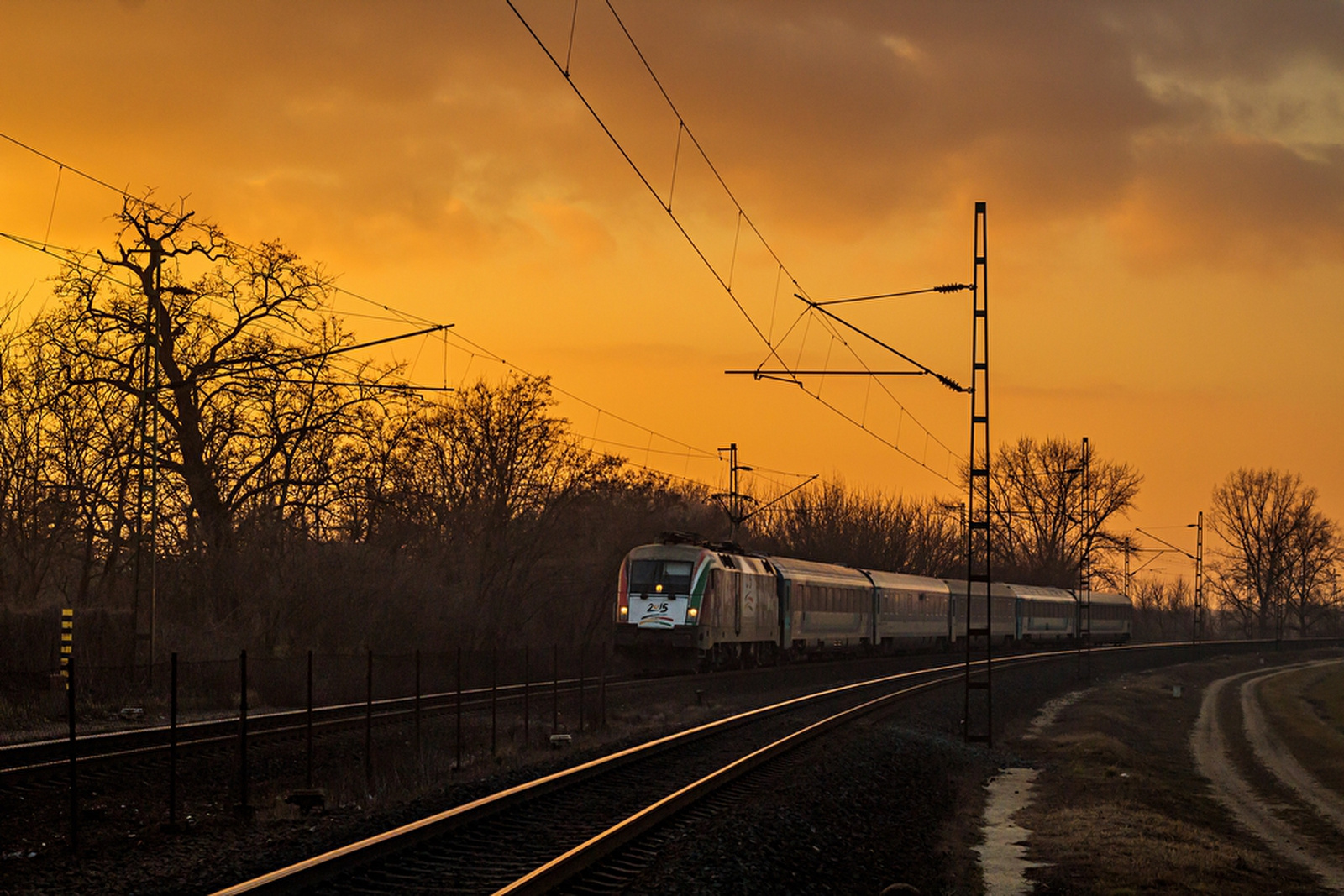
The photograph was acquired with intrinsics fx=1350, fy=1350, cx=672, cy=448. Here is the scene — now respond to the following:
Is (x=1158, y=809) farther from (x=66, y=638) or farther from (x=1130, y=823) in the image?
(x=66, y=638)

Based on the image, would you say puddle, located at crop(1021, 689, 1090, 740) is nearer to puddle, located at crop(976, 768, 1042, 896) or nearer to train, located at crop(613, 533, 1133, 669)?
train, located at crop(613, 533, 1133, 669)

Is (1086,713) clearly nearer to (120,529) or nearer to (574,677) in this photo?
(574,677)

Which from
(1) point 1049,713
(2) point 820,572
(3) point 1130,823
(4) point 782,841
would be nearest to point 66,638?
(4) point 782,841

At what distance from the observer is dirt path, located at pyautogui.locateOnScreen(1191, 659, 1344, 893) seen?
21031 millimetres

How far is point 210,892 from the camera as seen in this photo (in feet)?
31.6

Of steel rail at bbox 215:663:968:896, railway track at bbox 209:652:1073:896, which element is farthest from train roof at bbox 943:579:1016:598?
railway track at bbox 209:652:1073:896

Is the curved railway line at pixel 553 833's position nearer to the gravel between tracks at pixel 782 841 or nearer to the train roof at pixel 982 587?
the gravel between tracks at pixel 782 841

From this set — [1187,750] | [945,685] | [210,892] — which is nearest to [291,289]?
[945,685]

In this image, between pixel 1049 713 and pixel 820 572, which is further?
pixel 820 572

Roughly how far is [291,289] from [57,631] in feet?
52.9

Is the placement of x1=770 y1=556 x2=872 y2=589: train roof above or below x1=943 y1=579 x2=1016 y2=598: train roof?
above

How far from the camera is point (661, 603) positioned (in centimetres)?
3759

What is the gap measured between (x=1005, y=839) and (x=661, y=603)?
20.6m

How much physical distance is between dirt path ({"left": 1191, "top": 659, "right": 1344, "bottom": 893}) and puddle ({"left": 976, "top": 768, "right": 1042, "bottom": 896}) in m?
3.85
